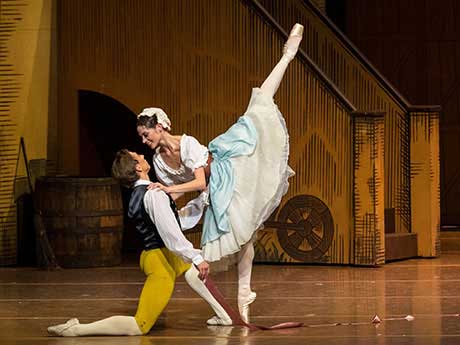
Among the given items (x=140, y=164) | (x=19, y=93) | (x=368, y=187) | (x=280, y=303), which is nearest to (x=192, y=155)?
(x=140, y=164)

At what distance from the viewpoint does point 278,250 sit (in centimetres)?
1066

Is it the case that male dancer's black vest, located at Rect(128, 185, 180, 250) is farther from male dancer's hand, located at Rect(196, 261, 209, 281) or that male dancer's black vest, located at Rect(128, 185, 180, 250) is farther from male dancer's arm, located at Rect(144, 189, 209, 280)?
male dancer's hand, located at Rect(196, 261, 209, 281)

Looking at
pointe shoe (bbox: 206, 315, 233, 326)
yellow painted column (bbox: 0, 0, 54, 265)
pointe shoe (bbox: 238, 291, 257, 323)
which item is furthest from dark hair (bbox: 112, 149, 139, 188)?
yellow painted column (bbox: 0, 0, 54, 265)

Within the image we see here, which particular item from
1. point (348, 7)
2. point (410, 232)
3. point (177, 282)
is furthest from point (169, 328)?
point (348, 7)

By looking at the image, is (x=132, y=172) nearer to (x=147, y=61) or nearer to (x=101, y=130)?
(x=147, y=61)

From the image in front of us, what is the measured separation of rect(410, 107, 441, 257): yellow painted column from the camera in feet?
36.0

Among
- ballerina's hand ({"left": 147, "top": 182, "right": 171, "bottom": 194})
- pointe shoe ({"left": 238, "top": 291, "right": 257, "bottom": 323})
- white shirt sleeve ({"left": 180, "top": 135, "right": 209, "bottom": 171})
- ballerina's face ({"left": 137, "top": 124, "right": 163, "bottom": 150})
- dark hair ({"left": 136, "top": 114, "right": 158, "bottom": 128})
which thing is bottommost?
pointe shoe ({"left": 238, "top": 291, "right": 257, "bottom": 323})

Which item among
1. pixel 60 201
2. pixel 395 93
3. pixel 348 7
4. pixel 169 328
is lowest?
pixel 169 328

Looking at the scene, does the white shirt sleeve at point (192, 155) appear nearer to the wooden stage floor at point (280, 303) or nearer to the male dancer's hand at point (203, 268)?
the male dancer's hand at point (203, 268)

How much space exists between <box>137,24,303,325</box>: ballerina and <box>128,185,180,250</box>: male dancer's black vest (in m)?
0.14

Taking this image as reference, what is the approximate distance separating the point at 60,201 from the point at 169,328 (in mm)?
2987

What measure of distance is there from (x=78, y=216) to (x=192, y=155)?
3.06 meters

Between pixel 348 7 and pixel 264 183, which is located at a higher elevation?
pixel 348 7

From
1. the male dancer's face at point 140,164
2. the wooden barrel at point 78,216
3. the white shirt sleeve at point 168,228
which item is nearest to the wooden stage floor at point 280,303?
the wooden barrel at point 78,216
